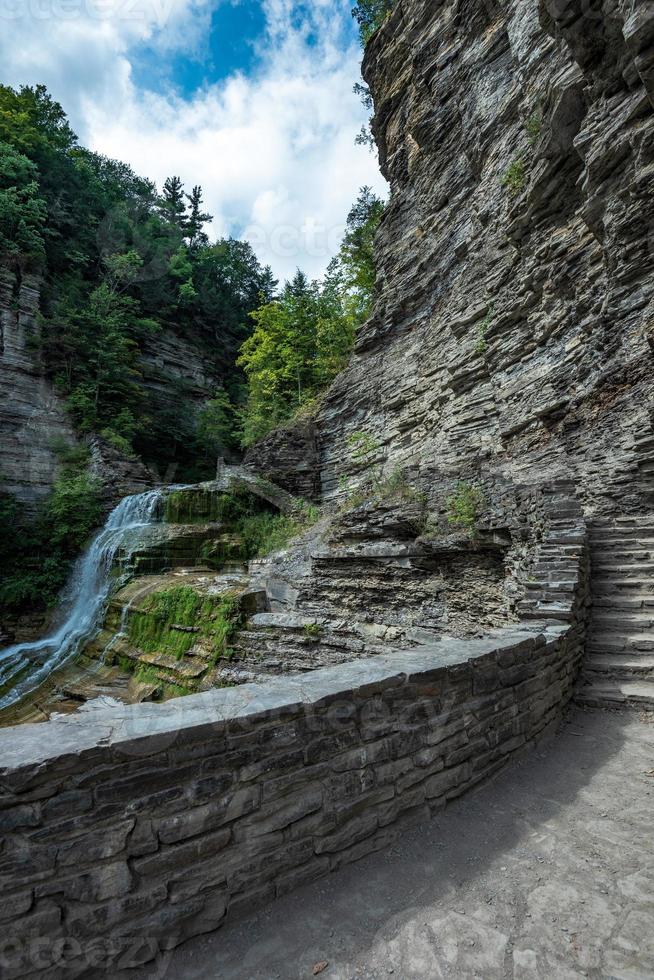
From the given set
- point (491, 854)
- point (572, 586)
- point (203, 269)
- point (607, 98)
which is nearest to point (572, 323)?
point (607, 98)

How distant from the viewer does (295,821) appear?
2.13m

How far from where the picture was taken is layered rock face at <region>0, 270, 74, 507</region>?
655 inches

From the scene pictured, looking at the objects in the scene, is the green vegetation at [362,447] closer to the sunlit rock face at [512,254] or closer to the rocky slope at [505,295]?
the rocky slope at [505,295]

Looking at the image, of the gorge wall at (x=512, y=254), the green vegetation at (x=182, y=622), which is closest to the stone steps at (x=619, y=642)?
the gorge wall at (x=512, y=254)


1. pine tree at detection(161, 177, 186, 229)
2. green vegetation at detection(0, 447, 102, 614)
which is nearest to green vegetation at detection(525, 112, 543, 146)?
green vegetation at detection(0, 447, 102, 614)

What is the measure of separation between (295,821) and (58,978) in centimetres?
101

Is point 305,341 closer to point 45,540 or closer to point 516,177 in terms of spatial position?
point 516,177

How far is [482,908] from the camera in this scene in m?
1.98

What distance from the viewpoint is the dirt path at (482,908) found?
1721 mm

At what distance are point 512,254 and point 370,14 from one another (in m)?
18.5

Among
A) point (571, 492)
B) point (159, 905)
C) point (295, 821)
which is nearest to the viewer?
point (159, 905)

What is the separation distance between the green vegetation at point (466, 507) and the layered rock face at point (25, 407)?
16206 millimetres

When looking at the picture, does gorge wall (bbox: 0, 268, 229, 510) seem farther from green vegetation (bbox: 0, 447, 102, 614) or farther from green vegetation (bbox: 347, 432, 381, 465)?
green vegetation (bbox: 347, 432, 381, 465)

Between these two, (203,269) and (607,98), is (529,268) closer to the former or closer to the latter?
(607,98)
